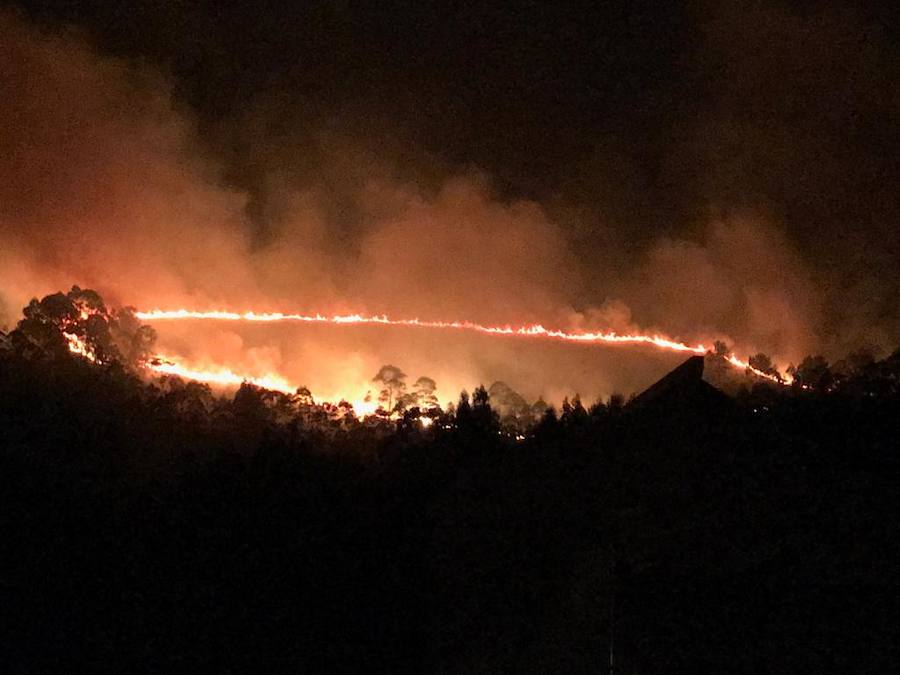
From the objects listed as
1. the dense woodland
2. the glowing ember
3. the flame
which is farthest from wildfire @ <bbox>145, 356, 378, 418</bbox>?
the dense woodland

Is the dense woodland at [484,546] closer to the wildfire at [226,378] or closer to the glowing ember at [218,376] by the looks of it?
the wildfire at [226,378]

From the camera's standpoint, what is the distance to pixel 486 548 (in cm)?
1341

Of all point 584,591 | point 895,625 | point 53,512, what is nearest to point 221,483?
point 53,512

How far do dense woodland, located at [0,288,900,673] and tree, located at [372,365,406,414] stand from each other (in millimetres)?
8660

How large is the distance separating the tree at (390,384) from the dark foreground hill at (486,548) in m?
9.27

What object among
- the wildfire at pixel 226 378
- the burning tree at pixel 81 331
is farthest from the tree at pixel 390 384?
the burning tree at pixel 81 331

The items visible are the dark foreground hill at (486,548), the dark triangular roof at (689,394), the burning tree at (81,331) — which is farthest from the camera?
the burning tree at (81,331)

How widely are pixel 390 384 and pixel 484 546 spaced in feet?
45.5

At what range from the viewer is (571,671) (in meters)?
11.2

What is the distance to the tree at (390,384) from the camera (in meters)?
26.1

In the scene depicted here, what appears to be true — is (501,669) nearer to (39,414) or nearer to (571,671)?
(571,671)

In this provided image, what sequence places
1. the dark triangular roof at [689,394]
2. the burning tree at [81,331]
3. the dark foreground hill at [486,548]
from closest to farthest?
the dark foreground hill at [486,548], the dark triangular roof at [689,394], the burning tree at [81,331]

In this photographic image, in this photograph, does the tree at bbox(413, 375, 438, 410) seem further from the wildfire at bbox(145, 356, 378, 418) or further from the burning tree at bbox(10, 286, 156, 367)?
the burning tree at bbox(10, 286, 156, 367)

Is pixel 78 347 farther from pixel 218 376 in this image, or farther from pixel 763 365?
pixel 763 365
